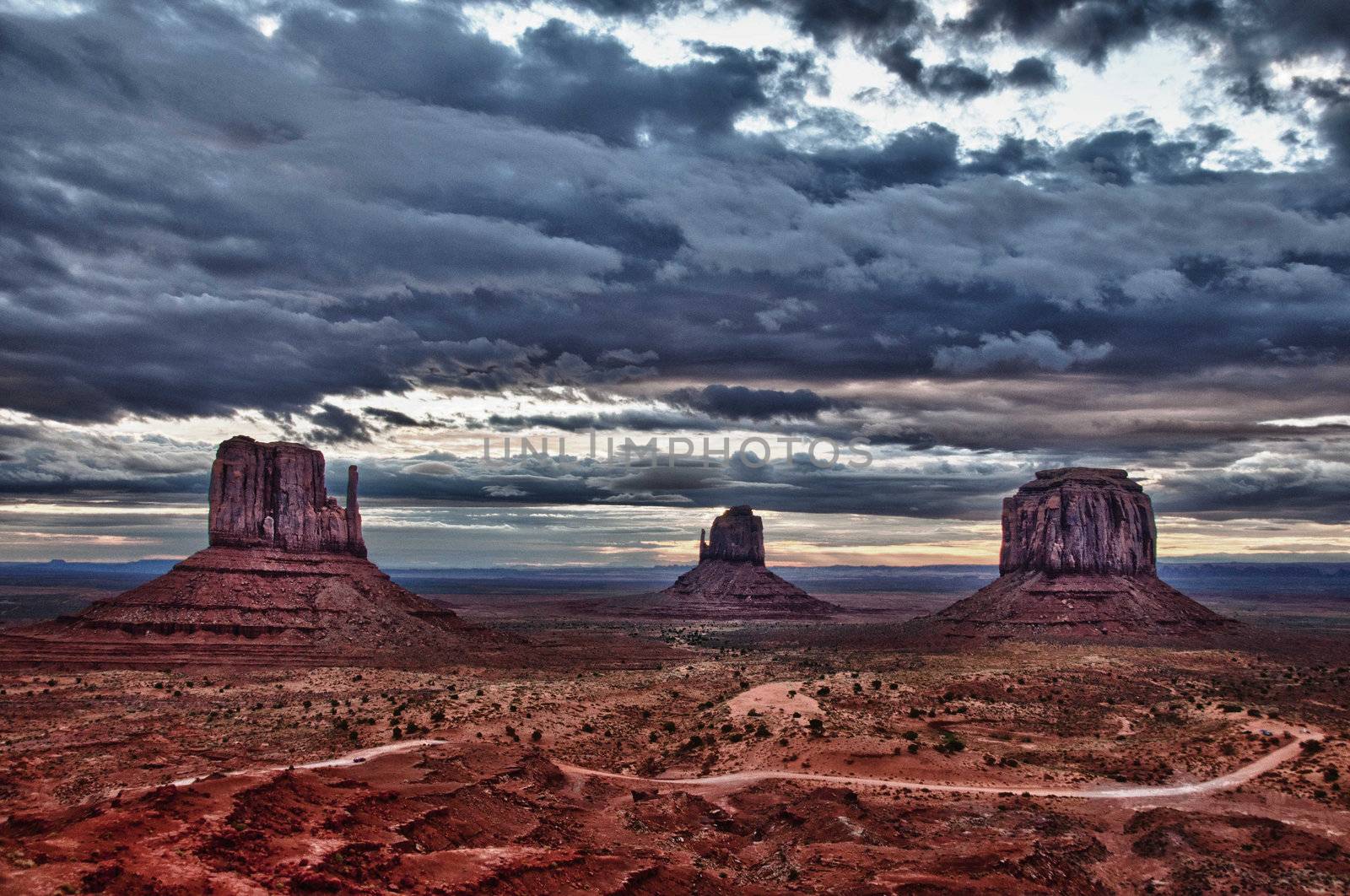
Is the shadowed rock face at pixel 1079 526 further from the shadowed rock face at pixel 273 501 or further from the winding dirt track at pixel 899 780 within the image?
the shadowed rock face at pixel 273 501

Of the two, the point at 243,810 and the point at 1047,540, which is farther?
the point at 1047,540

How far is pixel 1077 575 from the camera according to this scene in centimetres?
14600

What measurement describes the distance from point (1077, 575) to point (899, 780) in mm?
107338

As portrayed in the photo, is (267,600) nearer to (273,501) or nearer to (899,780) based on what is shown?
(273,501)

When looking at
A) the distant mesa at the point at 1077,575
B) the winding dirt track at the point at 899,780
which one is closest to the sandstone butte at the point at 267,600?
the winding dirt track at the point at 899,780

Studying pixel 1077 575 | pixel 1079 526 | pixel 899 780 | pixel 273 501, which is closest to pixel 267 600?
pixel 273 501

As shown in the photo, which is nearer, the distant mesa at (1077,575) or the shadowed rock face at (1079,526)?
the distant mesa at (1077,575)

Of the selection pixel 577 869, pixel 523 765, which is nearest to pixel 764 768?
pixel 523 765

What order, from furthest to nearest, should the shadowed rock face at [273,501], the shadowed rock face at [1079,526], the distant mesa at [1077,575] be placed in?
the shadowed rock face at [1079,526], the distant mesa at [1077,575], the shadowed rock face at [273,501]

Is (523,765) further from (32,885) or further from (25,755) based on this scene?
(25,755)

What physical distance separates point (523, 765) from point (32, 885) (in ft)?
86.8

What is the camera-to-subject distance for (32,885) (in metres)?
24.9

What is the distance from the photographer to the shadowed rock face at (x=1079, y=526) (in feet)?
482

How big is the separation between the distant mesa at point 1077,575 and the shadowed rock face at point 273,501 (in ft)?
302
